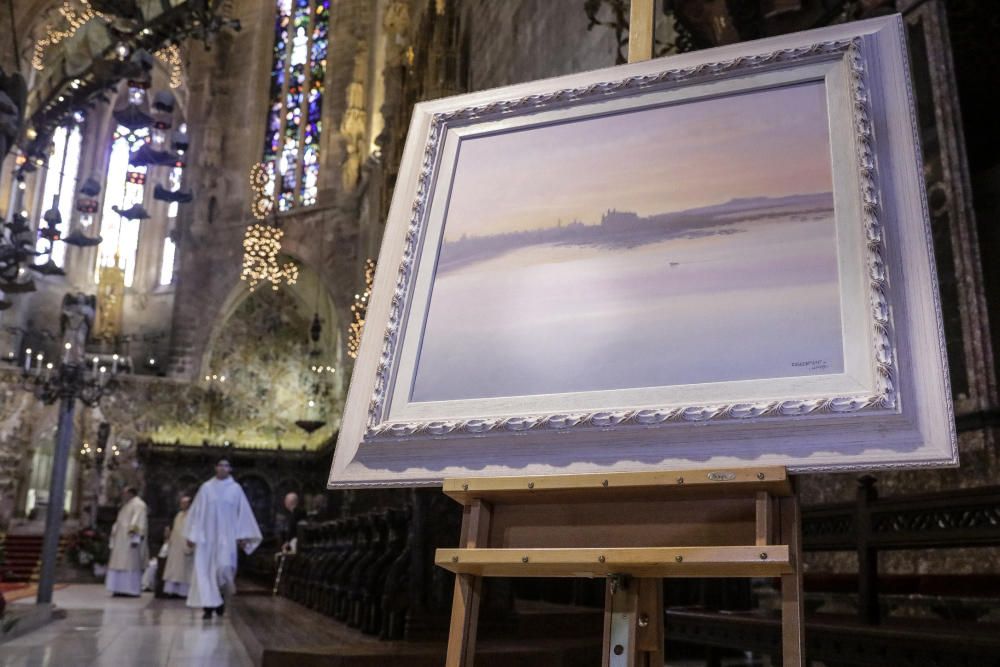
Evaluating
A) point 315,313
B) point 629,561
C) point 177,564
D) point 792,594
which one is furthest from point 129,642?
point 315,313

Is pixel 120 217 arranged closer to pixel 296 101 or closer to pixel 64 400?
pixel 296 101

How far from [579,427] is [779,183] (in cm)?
75

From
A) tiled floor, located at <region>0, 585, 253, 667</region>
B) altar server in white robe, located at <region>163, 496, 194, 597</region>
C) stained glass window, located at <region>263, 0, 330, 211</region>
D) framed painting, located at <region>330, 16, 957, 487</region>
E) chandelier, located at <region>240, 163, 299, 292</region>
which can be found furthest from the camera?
stained glass window, located at <region>263, 0, 330, 211</region>

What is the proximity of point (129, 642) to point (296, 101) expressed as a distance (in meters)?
21.1

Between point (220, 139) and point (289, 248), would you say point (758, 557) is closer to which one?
point (289, 248)

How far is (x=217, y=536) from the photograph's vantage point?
365 inches

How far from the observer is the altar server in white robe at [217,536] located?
8742 mm

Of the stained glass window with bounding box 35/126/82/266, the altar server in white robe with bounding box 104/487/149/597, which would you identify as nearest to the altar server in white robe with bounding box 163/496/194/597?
the altar server in white robe with bounding box 104/487/149/597

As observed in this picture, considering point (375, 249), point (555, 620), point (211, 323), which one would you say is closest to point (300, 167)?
point (211, 323)

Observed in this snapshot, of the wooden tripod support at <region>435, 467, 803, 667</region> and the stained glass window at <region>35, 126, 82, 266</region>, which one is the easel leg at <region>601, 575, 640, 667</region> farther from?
the stained glass window at <region>35, 126, 82, 266</region>

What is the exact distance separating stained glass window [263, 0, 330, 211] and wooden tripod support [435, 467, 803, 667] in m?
22.7
